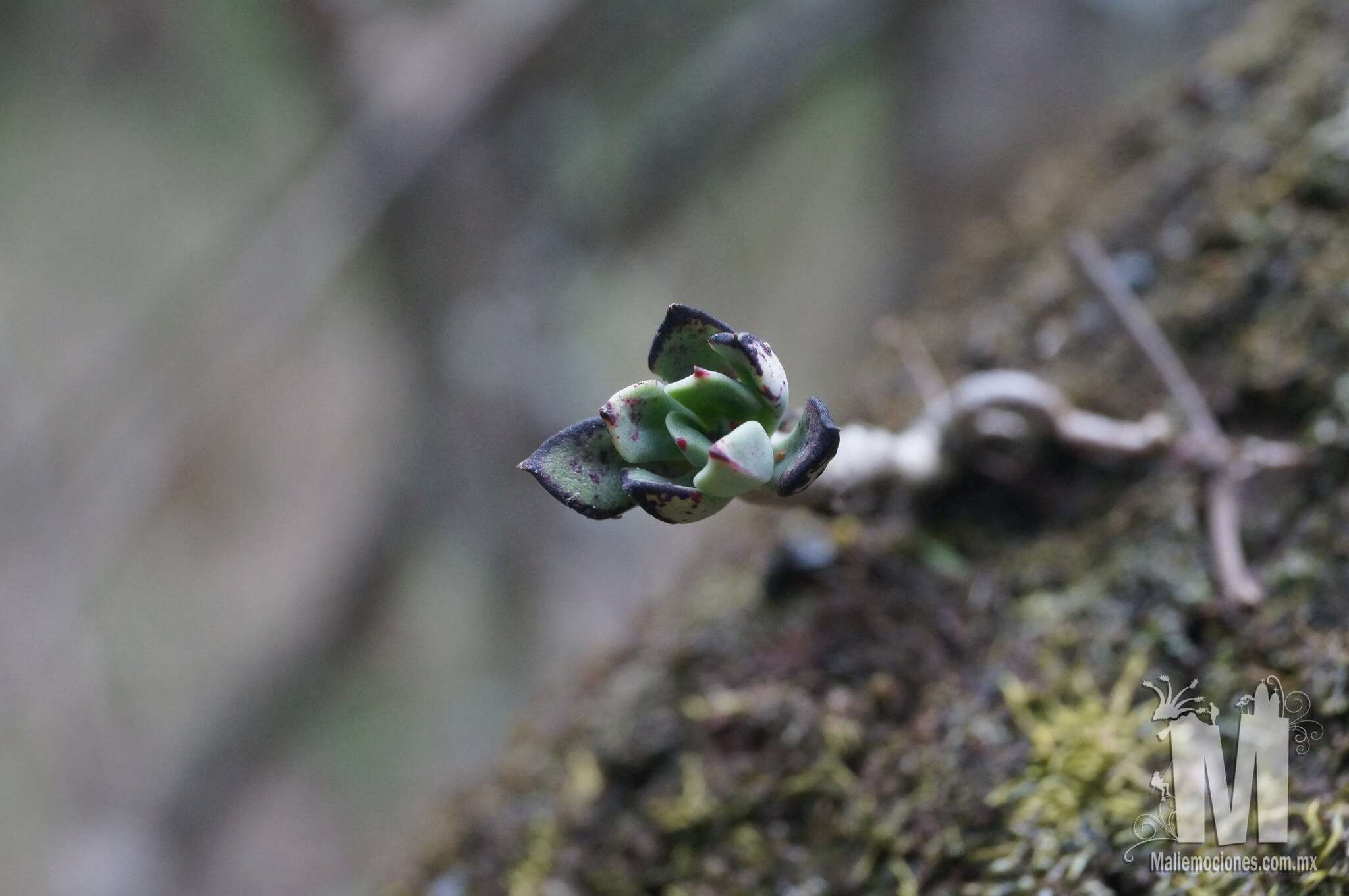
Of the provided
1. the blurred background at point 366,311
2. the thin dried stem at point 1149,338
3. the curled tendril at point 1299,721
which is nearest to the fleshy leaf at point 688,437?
the curled tendril at point 1299,721

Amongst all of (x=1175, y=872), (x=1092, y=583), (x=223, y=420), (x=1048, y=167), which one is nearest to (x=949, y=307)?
(x=1048, y=167)

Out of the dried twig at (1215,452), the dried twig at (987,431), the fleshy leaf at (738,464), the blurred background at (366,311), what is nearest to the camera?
the fleshy leaf at (738,464)

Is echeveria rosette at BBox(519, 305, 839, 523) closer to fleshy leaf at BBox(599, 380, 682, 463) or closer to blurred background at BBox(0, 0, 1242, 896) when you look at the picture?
fleshy leaf at BBox(599, 380, 682, 463)

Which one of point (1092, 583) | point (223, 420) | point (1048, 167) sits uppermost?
point (223, 420)

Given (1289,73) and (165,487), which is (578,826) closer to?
(1289,73)

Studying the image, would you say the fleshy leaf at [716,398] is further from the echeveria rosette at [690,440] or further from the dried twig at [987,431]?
the dried twig at [987,431]

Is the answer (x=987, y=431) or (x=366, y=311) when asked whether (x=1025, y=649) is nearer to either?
(x=987, y=431)
